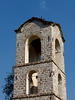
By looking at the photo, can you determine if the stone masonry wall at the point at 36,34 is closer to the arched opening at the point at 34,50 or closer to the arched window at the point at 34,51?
the arched window at the point at 34,51

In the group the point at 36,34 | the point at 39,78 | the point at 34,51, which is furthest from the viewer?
the point at 34,51

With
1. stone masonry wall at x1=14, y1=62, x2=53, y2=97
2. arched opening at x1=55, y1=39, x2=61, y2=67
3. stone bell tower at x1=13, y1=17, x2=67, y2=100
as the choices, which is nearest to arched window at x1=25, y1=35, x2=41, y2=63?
stone bell tower at x1=13, y1=17, x2=67, y2=100

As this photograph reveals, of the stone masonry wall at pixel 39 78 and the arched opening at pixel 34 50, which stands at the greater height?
the arched opening at pixel 34 50

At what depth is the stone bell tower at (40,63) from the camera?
59.5 ft

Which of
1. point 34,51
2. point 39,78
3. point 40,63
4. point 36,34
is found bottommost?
point 39,78

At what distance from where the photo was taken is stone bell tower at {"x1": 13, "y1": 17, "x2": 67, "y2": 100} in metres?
18.1

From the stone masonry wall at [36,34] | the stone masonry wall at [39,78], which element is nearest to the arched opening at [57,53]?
the stone masonry wall at [36,34]

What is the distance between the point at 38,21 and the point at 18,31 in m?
2.09

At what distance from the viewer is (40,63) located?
1898 cm

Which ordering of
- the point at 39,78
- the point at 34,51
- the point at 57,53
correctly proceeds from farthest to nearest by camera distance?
the point at 34,51, the point at 57,53, the point at 39,78

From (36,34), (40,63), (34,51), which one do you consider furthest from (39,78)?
(34,51)

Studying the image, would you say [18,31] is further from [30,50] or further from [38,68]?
[38,68]

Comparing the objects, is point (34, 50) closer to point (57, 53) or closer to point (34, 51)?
point (34, 51)

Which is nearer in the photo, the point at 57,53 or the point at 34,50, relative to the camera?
the point at 57,53
